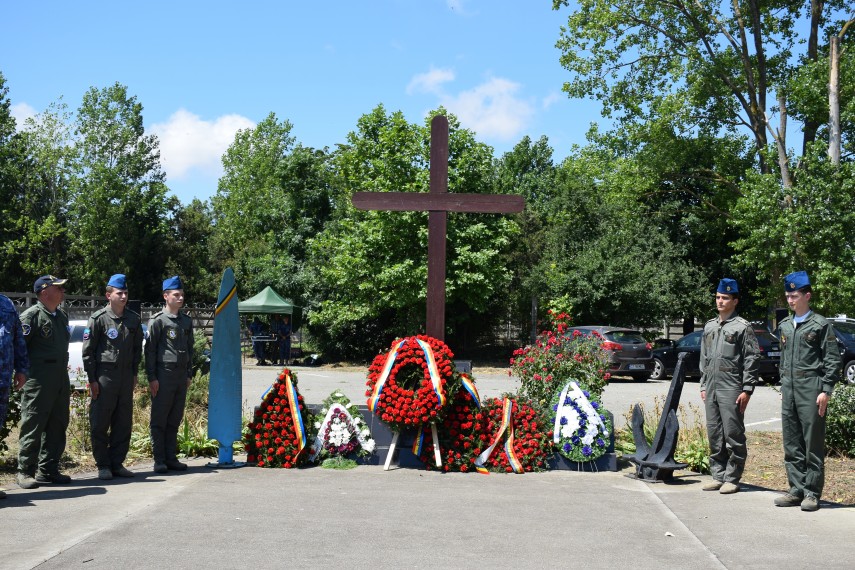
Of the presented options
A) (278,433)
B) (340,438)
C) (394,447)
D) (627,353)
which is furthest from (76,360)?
(627,353)

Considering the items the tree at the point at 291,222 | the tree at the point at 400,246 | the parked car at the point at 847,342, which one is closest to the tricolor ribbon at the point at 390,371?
the parked car at the point at 847,342

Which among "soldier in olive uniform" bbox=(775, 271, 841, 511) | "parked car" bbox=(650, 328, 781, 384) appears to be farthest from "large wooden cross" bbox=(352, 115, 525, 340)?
"parked car" bbox=(650, 328, 781, 384)

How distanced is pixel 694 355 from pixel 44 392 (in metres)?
18.5

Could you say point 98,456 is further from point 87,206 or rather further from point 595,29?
point 87,206

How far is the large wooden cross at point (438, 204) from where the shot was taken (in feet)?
32.0

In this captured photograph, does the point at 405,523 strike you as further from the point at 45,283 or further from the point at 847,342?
the point at 847,342

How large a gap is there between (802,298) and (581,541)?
3.16 meters

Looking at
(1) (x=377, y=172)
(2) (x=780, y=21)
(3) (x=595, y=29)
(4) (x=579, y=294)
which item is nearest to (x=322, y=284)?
(1) (x=377, y=172)

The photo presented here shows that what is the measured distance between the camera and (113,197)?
166 ft

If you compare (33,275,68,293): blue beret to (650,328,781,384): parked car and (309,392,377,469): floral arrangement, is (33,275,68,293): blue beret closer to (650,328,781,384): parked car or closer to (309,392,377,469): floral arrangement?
(309,392,377,469): floral arrangement

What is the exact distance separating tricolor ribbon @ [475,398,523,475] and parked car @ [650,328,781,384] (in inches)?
470

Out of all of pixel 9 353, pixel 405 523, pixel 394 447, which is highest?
pixel 9 353

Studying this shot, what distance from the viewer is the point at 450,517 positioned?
654 centimetres

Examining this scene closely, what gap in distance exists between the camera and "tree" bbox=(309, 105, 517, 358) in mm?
26609
